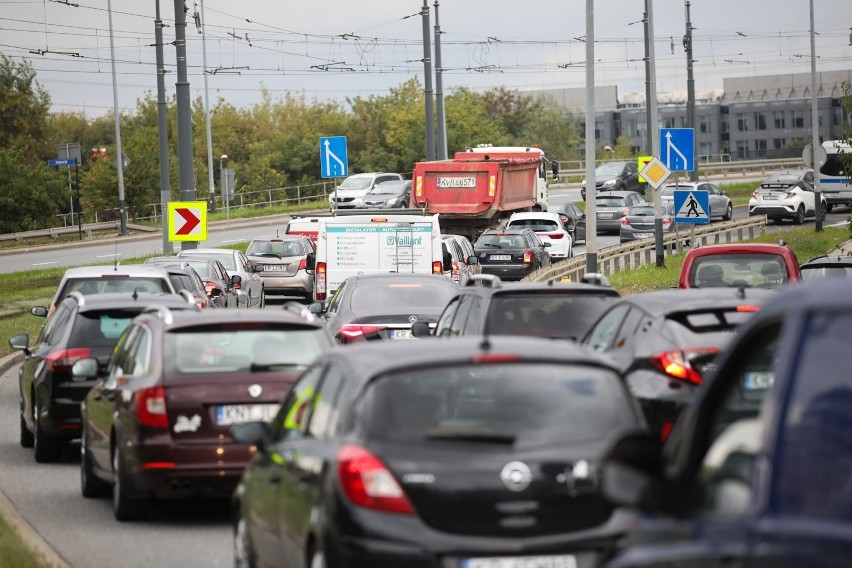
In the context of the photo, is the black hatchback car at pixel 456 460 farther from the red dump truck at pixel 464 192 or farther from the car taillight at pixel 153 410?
the red dump truck at pixel 464 192

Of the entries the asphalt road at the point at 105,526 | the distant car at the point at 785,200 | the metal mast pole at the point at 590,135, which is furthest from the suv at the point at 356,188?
the asphalt road at the point at 105,526

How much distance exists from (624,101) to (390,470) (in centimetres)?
19000

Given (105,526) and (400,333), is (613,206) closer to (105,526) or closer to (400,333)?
(400,333)

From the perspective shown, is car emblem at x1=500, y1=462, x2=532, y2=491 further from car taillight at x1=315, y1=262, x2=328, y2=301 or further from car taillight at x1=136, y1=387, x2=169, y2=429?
car taillight at x1=315, y1=262, x2=328, y2=301

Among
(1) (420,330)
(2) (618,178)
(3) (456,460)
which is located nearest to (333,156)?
(1) (420,330)

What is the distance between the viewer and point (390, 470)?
6.64m

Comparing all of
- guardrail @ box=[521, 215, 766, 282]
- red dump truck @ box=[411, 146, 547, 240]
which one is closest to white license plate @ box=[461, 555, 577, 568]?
guardrail @ box=[521, 215, 766, 282]

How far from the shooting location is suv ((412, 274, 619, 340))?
570 inches

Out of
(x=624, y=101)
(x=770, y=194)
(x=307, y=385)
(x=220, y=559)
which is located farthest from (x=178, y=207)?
(x=624, y=101)

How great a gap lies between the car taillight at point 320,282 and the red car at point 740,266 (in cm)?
1193

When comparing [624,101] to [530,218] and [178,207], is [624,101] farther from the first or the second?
[178,207]

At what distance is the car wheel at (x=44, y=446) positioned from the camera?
49.5 ft

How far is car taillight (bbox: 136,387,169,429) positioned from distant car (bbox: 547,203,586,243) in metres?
46.5

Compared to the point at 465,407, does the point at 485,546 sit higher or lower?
lower
